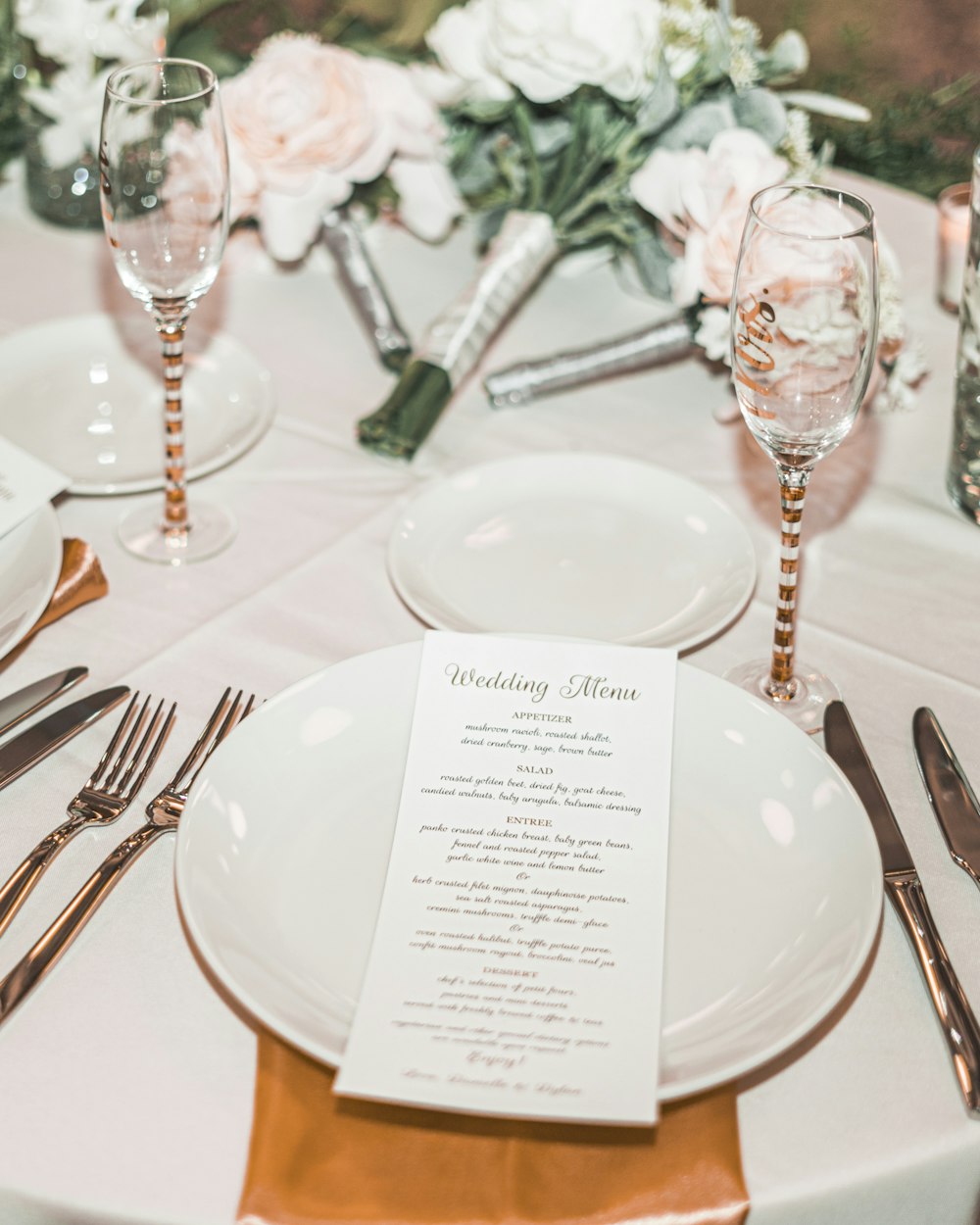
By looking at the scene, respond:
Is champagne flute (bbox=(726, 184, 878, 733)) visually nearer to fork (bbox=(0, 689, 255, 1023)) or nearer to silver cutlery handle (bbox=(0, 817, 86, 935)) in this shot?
fork (bbox=(0, 689, 255, 1023))

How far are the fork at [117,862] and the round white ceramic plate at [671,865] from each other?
6 cm

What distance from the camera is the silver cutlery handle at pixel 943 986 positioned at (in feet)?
2.11

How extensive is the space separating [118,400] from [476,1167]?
87 centimetres

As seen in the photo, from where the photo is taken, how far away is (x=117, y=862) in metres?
0.75

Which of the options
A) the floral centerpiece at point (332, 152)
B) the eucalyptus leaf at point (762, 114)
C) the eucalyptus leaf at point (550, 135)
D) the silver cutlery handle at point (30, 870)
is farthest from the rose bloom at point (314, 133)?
the silver cutlery handle at point (30, 870)

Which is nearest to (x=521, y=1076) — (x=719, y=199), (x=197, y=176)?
(x=197, y=176)

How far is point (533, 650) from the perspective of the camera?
0.83 m

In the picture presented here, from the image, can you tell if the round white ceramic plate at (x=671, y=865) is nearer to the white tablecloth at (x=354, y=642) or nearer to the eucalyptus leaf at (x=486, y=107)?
the white tablecloth at (x=354, y=642)

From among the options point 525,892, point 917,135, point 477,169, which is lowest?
point 917,135

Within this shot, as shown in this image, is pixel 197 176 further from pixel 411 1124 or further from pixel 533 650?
pixel 411 1124

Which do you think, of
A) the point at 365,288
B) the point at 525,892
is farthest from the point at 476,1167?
the point at 365,288

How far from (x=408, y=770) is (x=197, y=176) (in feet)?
1.67

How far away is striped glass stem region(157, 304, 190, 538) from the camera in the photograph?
1017mm

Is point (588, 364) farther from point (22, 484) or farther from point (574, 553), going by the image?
point (22, 484)
